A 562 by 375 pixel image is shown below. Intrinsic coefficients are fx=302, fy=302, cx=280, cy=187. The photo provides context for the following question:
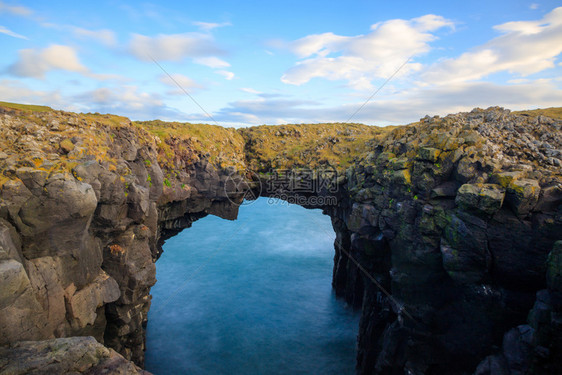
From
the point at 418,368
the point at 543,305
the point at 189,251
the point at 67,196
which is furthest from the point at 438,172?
the point at 189,251

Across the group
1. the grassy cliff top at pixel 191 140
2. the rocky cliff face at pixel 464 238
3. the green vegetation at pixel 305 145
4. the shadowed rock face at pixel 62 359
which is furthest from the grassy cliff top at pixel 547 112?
the shadowed rock face at pixel 62 359

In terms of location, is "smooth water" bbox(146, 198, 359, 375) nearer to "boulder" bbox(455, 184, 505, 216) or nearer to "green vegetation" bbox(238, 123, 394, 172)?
"green vegetation" bbox(238, 123, 394, 172)

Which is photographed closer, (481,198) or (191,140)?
(481,198)

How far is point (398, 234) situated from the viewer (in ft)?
66.9

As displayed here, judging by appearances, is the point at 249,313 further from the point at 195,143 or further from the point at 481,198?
the point at 481,198

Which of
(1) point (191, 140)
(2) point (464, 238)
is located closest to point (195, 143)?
(1) point (191, 140)

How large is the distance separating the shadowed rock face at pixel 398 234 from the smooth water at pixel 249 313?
6.12 m

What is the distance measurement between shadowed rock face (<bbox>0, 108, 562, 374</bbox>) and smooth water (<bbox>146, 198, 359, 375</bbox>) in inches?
241

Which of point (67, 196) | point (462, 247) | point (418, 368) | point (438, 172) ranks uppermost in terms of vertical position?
point (438, 172)

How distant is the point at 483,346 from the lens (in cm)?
1589

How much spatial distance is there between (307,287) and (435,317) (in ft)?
80.2

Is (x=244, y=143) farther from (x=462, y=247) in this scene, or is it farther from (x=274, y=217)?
(x=274, y=217)

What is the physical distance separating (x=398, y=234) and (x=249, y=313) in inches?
859

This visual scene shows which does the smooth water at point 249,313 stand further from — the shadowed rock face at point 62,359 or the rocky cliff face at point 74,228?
the shadowed rock face at point 62,359
